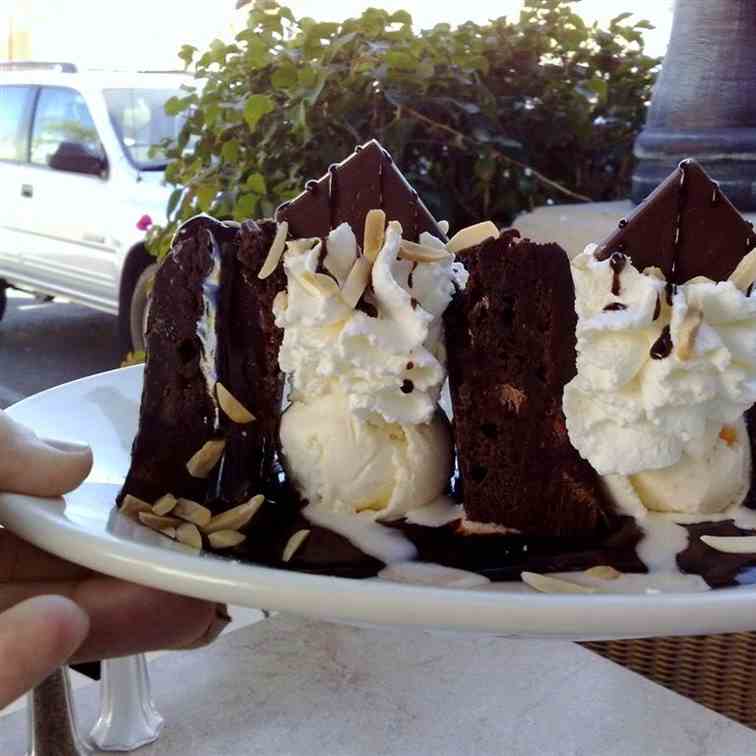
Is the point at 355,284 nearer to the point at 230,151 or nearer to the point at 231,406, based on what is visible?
the point at 231,406

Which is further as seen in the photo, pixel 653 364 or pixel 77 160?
pixel 77 160

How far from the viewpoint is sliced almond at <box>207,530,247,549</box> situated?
34.0 inches

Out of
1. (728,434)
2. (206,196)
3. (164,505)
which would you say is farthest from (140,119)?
(728,434)

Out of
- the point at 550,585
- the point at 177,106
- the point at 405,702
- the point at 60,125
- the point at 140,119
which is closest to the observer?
the point at 550,585

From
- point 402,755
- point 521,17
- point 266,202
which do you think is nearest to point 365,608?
point 402,755

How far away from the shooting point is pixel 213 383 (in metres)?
1.00

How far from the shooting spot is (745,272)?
92cm

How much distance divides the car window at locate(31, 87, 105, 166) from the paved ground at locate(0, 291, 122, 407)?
833 millimetres

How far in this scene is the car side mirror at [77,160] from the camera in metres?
3.88

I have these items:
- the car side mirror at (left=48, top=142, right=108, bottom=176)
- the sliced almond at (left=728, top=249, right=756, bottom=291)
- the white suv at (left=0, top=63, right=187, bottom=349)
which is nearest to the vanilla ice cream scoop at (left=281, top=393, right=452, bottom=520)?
the sliced almond at (left=728, top=249, right=756, bottom=291)

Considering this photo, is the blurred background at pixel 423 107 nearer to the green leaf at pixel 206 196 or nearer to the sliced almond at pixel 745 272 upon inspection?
the green leaf at pixel 206 196

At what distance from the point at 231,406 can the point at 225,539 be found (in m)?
0.16

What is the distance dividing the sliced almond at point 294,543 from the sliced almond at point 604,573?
236 millimetres

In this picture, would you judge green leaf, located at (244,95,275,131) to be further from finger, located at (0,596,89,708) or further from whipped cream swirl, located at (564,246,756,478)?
finger, located at (0,596,89,708)
